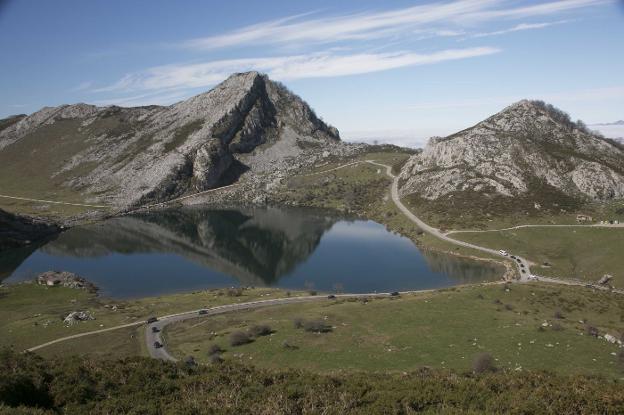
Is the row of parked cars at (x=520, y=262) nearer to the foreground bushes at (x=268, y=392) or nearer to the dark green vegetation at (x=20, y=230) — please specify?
the foreground bushes at (x=268, y=392)

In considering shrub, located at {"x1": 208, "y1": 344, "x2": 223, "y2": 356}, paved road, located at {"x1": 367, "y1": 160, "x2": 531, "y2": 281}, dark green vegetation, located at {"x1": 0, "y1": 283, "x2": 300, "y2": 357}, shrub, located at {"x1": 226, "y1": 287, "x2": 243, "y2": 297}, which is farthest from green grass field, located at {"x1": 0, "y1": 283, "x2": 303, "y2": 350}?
paved road, located at {"x1": 367, "y1": 160, "x2": 531, "y2": 281}

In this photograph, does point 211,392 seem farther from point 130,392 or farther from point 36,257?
point 36,257

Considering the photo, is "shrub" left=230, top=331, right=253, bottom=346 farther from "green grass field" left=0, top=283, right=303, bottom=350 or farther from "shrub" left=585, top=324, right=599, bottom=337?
"shrub" left=585, top=324, right=599, bottom=337

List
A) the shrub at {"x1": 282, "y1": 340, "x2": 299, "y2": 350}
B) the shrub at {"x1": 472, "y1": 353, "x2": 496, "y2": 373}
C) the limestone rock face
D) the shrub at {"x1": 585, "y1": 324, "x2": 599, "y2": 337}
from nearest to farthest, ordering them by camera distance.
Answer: the shrub at {"x1": 472, "y1": 353, "x2": 496, "y2": 373} < the shrub at {"x1": 282, "y1": 340, "x2": 299, "y2": 350} < the shrub at {"x1": 585, "y1": 324, "x2": 599, "y2": 337} < the limestone rock face

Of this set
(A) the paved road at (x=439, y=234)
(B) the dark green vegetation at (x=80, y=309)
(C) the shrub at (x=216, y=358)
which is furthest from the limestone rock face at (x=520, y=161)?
(C) the shrub at (x=216, y=358)

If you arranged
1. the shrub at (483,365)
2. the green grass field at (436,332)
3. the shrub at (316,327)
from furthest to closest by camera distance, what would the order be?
the shrub at (316,327), the green grass field at (436,332), the shrub at (483,365)

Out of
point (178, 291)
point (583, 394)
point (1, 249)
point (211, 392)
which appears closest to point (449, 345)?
point (583, 394)

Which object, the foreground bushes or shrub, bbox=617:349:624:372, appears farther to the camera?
shrub, bbox=617:349:624:372
